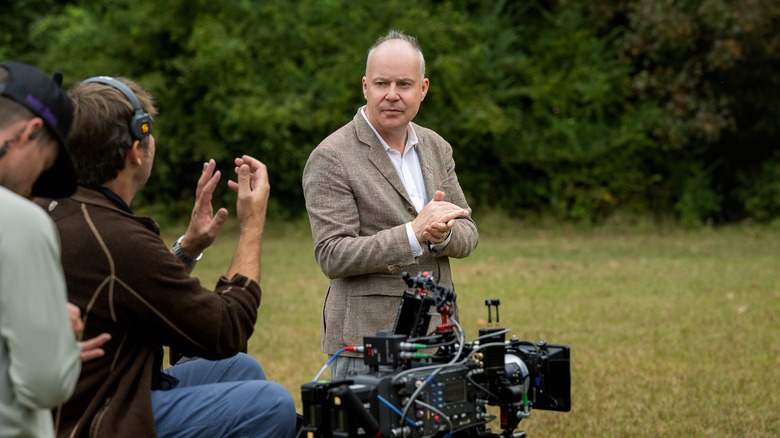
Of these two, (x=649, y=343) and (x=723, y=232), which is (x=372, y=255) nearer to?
(x=649, y=343)

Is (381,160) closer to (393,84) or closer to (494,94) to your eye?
(393,84)

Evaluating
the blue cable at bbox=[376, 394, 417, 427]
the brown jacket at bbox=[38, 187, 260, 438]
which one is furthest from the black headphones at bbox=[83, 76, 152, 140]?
the blue cable at bbox=[376, 394, 417, 427]

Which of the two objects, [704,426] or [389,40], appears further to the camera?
[704,426]

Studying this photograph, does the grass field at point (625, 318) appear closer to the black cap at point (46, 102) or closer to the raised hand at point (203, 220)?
the raised hand at point (203, 220)

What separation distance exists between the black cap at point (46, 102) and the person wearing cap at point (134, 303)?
1.83 ft

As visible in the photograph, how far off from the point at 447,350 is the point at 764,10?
16124mm

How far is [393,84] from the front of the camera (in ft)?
14.7

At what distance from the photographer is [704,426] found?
6.08m

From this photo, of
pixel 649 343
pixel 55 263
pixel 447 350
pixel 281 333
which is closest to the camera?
pixel 55 263

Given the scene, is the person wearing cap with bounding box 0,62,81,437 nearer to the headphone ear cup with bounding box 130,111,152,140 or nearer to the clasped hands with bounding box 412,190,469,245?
the headphone ear cup with bounding box 130,111,152,140

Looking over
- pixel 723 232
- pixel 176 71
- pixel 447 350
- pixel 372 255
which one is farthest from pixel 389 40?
pixel 176 71

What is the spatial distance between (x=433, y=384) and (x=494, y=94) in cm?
1710

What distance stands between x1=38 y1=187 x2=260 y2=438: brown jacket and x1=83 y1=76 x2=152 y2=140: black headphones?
0.23 meters

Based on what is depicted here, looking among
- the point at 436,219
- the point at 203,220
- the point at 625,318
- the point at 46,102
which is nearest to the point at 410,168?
the point at 436,219
